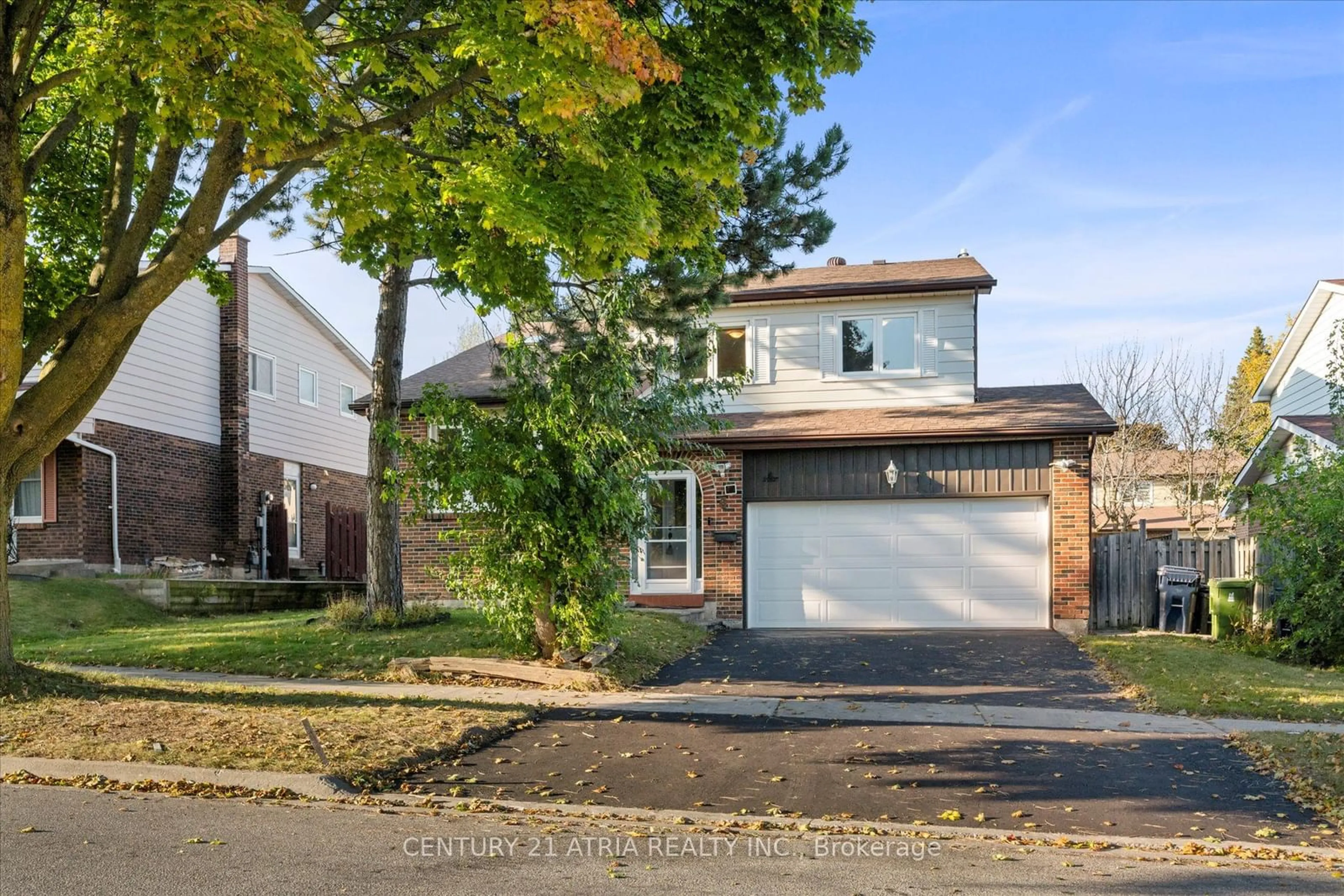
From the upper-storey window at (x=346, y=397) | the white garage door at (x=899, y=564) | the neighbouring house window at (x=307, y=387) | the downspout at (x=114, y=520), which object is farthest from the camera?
the upper-storey window at (x=346, y=397)

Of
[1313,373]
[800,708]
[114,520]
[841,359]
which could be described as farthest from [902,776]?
[1313,373]

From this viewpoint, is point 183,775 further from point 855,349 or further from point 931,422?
point 855,349

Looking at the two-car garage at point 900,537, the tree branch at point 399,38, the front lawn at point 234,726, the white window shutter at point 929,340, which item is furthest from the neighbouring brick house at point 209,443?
the white window shutter at point 929,340

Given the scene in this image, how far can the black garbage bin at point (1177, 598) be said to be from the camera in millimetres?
16734

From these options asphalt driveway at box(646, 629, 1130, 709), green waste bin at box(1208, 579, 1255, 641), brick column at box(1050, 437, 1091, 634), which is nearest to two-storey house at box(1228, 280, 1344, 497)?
A: green waste bin at box(1208, 579, 1255, 641)

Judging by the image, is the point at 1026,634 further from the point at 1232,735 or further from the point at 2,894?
the point at 2,894

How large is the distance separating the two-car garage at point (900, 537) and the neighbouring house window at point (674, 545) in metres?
0.95

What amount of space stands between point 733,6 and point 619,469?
17.1 ft

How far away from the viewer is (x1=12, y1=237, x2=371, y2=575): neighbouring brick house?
800 inches

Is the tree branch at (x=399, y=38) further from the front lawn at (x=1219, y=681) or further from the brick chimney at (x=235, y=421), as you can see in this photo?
the brick chimney at (x=235, y=421)

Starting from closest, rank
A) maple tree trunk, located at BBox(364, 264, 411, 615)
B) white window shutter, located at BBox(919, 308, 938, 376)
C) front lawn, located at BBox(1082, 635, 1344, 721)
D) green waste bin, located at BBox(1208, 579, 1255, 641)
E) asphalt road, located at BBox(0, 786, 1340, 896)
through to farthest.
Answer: asphalt road, located at BBox(0, 786, 1340, 896) → front lawn, located at BBox(1082, 635, 1344, 721) → maple tree trunk, located at BBox(364, 264, 411, 615) → green waste bin, located at BBox(1208, 579, 1255, 641) → white window shutter, located at BBox(919, 308, 938, 376)

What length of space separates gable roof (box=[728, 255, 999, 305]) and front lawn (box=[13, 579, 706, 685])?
236 inches

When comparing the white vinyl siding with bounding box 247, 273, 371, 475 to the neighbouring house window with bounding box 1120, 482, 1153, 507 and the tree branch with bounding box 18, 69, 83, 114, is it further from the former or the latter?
the neighbouring house window with bounding box 1120, 482, 1153, 507

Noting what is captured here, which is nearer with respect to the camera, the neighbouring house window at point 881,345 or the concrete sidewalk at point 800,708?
the concrete sidewalk at point 800,708
